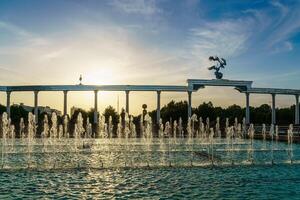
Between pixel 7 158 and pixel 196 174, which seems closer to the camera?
pixel 196 174

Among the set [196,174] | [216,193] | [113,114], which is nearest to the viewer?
[216,193]

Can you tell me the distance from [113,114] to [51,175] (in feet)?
193

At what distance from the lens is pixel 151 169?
17.3 meters

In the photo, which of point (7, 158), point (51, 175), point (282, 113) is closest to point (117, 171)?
point (51, 175)

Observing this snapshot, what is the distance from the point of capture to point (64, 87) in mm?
52156

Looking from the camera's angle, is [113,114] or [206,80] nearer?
[206,80]

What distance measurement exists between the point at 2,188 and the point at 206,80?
40.9 m

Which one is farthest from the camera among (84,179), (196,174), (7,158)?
Result: (7,158)

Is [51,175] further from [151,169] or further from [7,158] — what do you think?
[7,158]

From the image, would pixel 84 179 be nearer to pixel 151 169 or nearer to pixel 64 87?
pixel 151 169

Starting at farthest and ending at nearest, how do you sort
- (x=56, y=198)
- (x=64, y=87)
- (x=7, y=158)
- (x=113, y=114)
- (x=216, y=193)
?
(x=113, y=114)
(x=64, y=87)
(x=7, y=158)
(x=216, y=193)
(x=56, y=198)

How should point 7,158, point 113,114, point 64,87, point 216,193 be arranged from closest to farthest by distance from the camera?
point 216,193, point 7,158, point 64,87, point 113,114

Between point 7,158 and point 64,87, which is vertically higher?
point 64,87

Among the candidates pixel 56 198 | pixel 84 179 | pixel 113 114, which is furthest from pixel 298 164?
pixel 113 114
